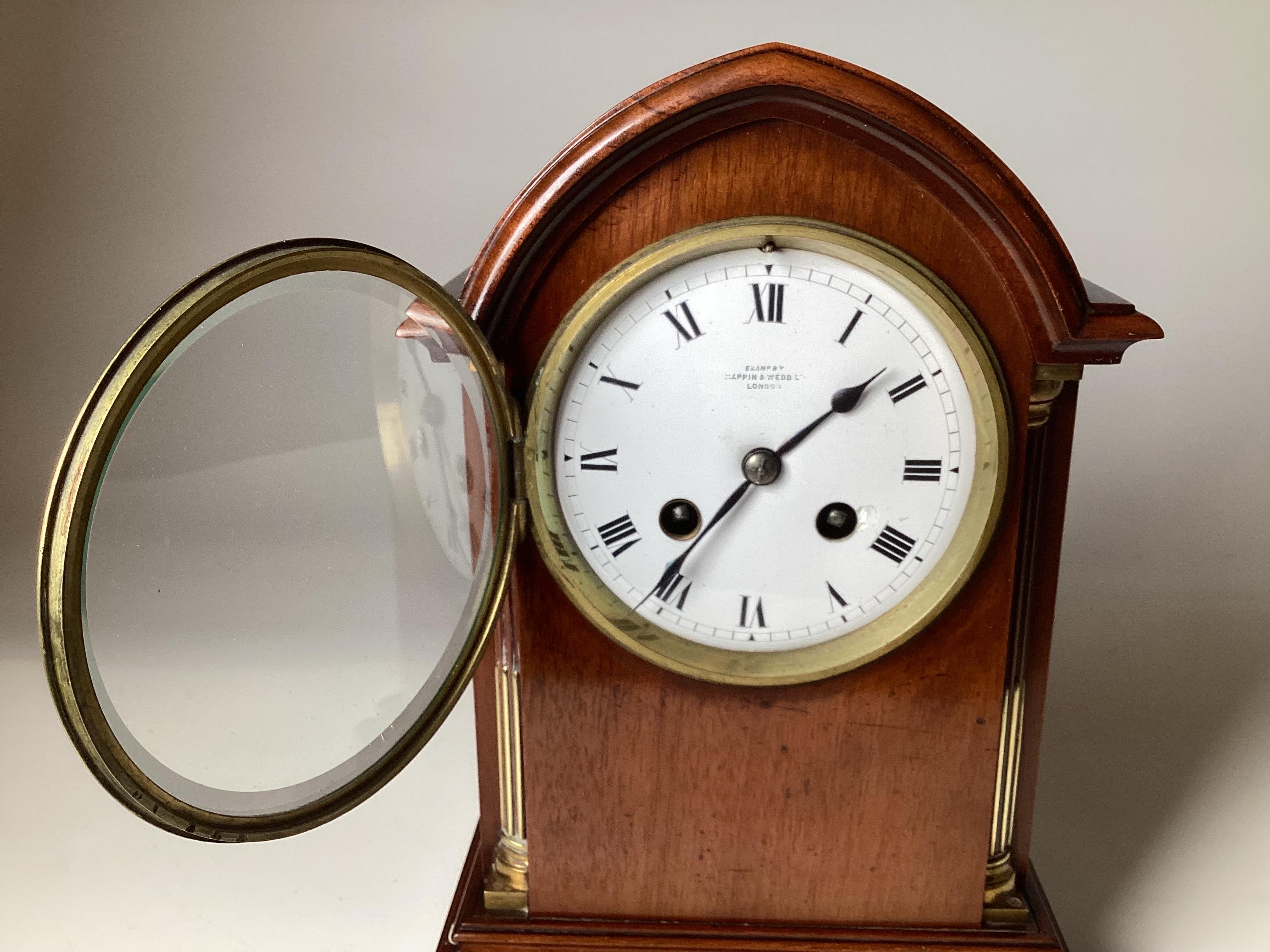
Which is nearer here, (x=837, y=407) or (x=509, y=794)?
(x=837, y=407)

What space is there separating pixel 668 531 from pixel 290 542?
312 millimetres

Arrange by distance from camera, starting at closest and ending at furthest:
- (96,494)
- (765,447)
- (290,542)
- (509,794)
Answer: (96,494) → (290,542) → (765,447) → (509,794)

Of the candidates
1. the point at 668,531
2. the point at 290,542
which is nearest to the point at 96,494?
the point at 290,542

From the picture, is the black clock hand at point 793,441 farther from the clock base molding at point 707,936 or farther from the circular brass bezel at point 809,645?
the clock base molding at point 707,936

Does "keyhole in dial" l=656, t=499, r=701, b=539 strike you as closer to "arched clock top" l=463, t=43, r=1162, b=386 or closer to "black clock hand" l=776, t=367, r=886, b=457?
"black clock hand" l=776, t=367, r=886, b=457

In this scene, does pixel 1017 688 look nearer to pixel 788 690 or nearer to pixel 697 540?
pixel 788 690

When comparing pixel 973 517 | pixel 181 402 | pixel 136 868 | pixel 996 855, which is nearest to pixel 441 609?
pixel 181 402

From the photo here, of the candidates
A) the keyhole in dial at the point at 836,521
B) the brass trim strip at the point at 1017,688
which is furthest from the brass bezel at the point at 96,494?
the brass trim strip at the point at 1017,688

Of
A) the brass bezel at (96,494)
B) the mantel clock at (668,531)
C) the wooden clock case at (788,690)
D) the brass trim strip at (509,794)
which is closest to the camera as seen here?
the brass bezel at (96,494)

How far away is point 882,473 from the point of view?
0.98 metres

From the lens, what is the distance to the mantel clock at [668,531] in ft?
2.69

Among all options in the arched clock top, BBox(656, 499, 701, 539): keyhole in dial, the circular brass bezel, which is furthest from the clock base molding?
the arched clock top

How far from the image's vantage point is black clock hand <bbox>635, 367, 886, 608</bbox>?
0.96 metres

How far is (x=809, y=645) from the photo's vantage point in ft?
3.38
